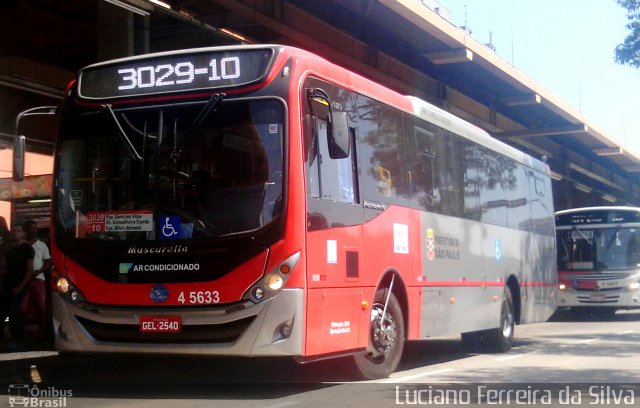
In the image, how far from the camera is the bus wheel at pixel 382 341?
1007 centimetres

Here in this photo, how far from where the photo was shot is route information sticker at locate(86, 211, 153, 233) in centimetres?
883

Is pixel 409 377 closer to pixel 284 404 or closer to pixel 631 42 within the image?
pixel 284 404

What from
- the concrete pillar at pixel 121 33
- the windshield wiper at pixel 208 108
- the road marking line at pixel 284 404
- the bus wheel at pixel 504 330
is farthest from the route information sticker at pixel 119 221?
the concrete pillar at pixel 121 33

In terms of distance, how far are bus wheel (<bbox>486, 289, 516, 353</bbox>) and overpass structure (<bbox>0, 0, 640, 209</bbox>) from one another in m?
6.54

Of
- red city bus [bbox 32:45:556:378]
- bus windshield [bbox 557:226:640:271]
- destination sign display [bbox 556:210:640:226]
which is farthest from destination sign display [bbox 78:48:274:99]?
destination sign display [bbox 556:210:640:226]

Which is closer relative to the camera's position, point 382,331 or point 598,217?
point 382,331

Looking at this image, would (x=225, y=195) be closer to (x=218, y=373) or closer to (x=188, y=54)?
(x=188, y=54)

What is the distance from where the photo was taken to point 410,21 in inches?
790

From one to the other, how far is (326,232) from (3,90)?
17.1 m

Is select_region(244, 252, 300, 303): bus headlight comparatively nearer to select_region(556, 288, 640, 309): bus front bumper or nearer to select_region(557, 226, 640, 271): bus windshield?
select_region(556, 288, 640, 309): bus front bumper

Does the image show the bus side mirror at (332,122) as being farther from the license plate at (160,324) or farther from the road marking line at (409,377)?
the road marking line at (409,377)

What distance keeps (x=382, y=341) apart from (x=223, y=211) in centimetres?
275

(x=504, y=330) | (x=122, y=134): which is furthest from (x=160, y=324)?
(x=504, y=330)

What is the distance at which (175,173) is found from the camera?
877cm
